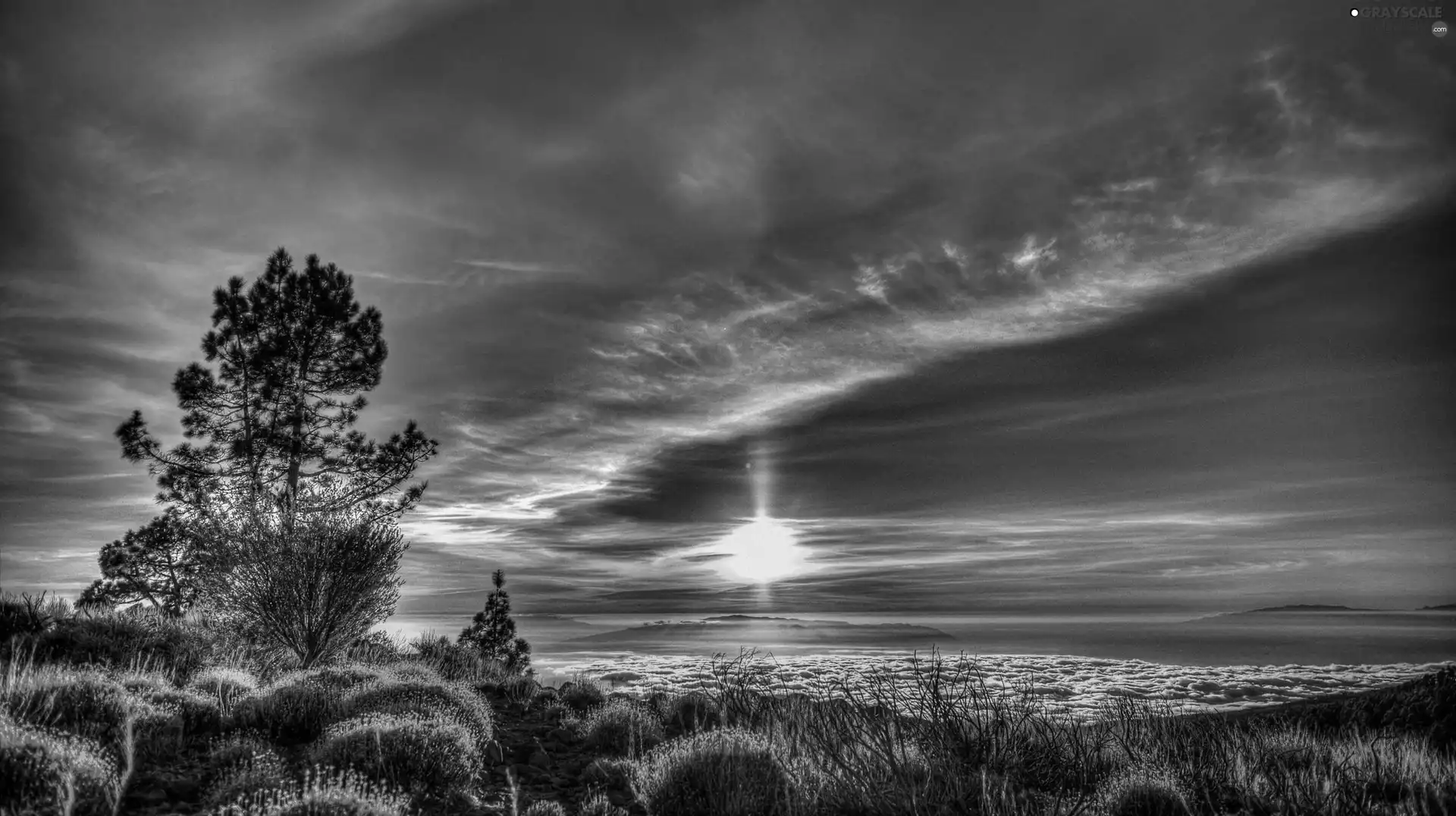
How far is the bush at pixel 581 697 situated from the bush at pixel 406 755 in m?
6.64

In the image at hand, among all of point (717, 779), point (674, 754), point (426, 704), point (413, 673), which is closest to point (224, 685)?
point (426, 704)

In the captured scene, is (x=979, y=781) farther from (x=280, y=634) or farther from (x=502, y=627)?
(x=502, y=627)

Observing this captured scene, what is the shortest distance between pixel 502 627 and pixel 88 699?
21442mm

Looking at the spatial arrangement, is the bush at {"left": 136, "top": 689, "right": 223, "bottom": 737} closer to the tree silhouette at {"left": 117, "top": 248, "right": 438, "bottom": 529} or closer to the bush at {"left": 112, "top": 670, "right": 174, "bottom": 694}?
the bush at {"left": 112, "top": 670, "right": 174, "bottom": 694}

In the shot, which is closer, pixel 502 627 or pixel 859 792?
pixel 859 792

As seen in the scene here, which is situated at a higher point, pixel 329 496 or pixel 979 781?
pixel 329 496

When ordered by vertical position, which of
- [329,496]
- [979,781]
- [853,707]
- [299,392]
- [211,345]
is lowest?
[979,781]

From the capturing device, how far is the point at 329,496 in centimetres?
1978

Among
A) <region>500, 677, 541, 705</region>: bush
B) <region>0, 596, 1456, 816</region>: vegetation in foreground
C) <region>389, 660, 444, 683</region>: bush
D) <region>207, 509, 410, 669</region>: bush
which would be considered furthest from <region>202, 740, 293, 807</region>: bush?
<region>207, 509, 410, 669</region>: bush

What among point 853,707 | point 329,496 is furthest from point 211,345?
point 853,707

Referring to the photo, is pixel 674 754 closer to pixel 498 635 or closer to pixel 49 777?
pixel 49 777

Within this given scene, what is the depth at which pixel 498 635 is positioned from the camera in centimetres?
2947

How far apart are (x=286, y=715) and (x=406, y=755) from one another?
11.4 feet

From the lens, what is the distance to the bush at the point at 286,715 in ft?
33.2
